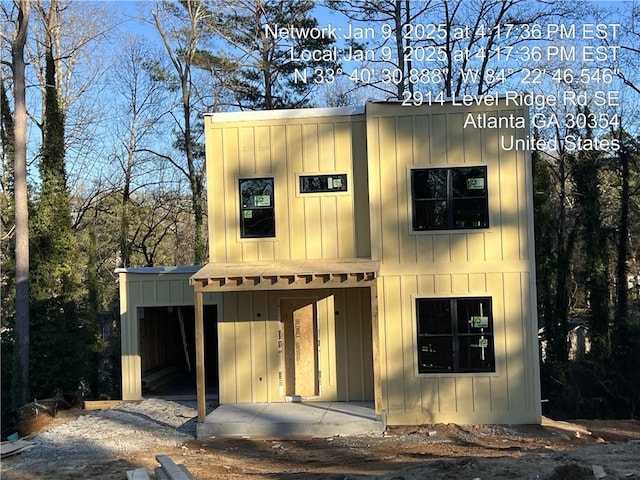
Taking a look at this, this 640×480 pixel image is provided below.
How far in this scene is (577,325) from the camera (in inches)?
989

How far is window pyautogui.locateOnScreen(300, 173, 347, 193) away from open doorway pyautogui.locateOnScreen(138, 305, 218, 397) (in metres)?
4.99

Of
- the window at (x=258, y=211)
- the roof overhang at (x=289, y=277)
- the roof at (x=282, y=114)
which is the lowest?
the roof overhang at (x=289, y=277)

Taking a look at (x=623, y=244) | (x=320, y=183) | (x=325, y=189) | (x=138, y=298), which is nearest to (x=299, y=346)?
(x=325, y=189)

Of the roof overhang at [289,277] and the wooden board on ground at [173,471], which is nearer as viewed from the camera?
the wooden board on ground at [173,471]

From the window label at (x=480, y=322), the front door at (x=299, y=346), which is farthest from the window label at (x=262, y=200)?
the window label at (x=480, y=322)

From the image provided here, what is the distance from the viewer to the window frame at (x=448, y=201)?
1100 cm

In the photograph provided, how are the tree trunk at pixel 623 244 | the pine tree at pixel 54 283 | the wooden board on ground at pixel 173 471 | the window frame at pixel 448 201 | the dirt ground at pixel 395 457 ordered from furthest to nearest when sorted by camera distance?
the tree trunk at pixel 623 244, the pine tree at pixel 54 283, the window frame at pixel 448 201, the wooden board on ground at pixel 173 471, the dirt ground at pixel 395 457

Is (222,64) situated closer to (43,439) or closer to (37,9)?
(37,9)

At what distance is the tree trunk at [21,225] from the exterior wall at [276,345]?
775 centimetres

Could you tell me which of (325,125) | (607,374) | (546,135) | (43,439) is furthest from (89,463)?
(546,135)

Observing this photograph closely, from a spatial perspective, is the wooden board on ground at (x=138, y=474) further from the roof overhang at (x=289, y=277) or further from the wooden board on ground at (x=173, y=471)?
the roof overhang at (x=289, y=277)

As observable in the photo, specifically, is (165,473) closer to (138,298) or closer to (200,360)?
(200,360)

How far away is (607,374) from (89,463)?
51.8ft

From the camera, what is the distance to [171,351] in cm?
1659
